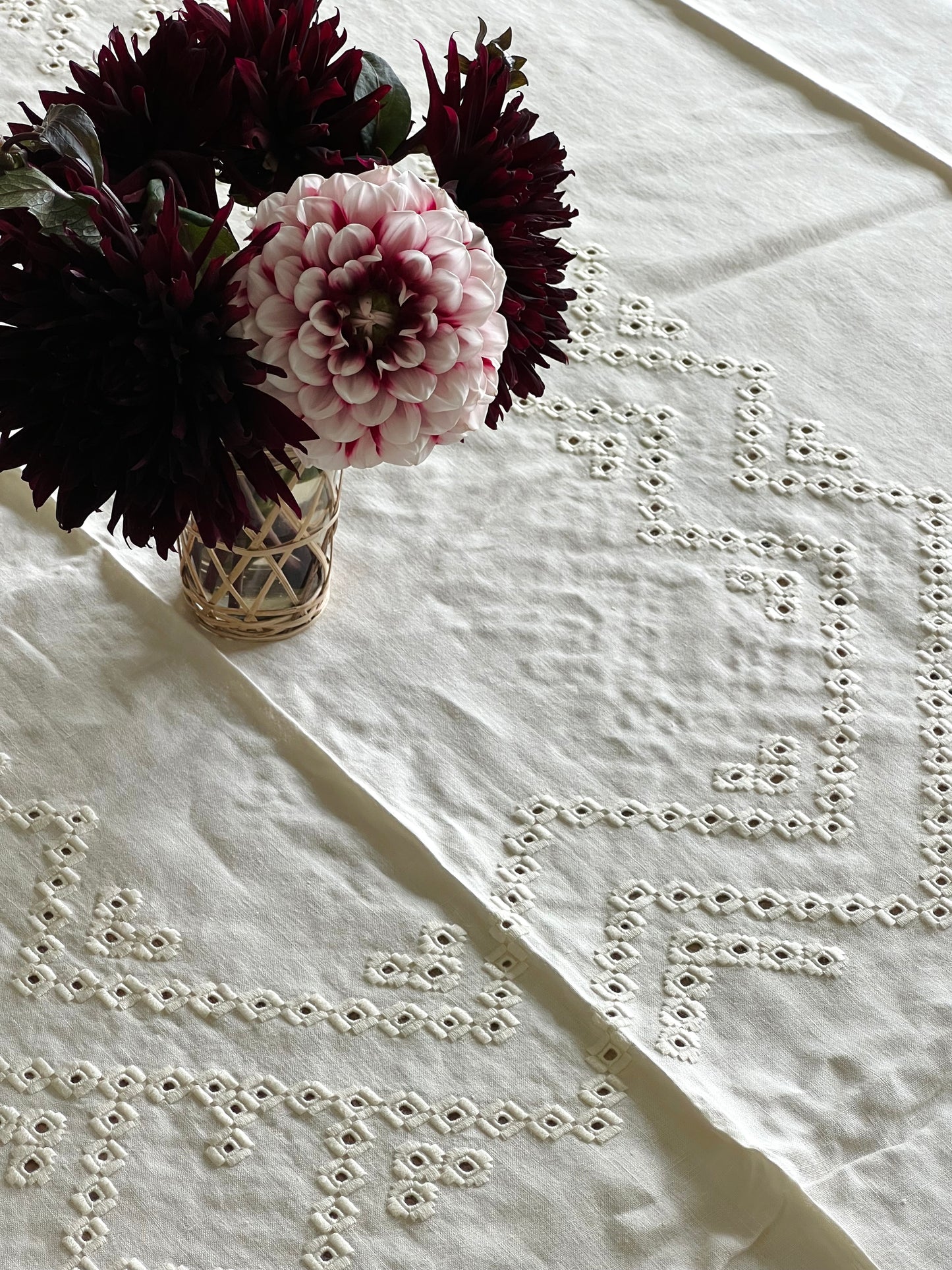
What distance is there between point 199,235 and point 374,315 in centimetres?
11

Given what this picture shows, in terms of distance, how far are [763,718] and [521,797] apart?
0.18 metres

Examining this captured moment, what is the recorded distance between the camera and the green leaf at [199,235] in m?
0.60

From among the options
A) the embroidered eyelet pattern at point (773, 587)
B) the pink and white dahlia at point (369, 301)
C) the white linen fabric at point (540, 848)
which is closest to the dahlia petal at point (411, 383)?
the pink and white dahlia at point (369, 301)

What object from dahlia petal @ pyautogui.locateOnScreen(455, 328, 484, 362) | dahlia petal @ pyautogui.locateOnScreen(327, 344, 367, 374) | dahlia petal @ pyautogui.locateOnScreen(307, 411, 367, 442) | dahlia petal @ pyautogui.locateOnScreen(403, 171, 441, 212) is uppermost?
dahlia petal @ pyautogui.locateOnScreen(403, 171, 441, 212)

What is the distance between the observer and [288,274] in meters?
0.56

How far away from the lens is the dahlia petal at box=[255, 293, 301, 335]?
569 millimetres

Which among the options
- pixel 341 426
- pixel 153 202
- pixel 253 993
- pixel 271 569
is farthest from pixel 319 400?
pixel 253 993

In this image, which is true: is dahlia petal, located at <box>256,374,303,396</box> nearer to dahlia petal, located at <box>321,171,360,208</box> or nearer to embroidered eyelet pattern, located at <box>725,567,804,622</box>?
dahlia petal, located at <box>321,171,360,208</box>

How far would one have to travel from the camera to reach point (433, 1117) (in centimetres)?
67

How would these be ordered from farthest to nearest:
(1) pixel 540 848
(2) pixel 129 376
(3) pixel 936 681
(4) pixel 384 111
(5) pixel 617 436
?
(5) pixel 617 436 < (3) pixel 936 681 < (1) pixel 540 848 < (4) pixel 384 111 < (2) pixel 129 376

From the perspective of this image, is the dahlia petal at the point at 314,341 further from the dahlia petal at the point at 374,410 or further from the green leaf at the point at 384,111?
the green leaf at the point at 384,111

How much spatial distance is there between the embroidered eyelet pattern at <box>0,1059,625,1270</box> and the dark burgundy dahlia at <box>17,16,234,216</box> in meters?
0.46

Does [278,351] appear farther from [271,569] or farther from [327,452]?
[271,569]

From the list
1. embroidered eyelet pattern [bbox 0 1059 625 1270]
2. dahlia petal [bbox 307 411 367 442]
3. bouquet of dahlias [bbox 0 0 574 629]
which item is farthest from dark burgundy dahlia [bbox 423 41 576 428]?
embroidered eyelet pattern [bbox 0 1059 625 1270]
